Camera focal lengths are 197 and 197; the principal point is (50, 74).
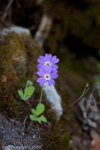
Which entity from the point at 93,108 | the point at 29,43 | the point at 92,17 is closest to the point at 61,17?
the point at 92,17

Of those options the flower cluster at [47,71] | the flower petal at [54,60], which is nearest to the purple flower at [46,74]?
the flower cluster at [47,71]

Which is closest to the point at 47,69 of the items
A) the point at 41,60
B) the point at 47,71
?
the point at 47,71

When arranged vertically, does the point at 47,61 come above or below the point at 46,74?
above

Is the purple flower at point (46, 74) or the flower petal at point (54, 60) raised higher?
the flower petal at point (54, 60)

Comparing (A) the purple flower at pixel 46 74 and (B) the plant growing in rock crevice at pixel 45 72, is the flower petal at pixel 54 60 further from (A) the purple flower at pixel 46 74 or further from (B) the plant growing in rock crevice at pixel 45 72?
(A) the purple flower at pixel 46 74

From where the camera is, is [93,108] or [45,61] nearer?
[45,61]

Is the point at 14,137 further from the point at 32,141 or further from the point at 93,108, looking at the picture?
the point at 93,108

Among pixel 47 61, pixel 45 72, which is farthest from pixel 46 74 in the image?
pixel 47 61

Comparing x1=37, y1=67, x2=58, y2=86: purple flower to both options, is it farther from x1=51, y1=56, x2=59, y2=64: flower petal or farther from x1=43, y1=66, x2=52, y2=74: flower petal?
x1=51, y1=56, x2=59, y2=64: flower petal

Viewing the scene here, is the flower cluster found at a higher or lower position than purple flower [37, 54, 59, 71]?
lower

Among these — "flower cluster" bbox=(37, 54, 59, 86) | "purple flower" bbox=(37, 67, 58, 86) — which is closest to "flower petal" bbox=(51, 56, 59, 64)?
"flower cluster" bbox=(37, 54, 59, 86)

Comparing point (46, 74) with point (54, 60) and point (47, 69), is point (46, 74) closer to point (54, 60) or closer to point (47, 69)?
point (47, 69)
